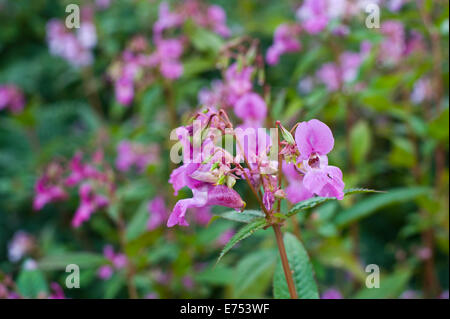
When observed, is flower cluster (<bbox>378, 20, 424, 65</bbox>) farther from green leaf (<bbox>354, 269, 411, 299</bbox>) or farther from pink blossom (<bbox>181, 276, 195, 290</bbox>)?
pink blossom (<bbox>181, 276, 195, 290</bbox>)

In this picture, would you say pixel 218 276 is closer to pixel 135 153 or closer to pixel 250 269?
pixel 250 269

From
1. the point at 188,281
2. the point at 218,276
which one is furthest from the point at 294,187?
the point at 188,281

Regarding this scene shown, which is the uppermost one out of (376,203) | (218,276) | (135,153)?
(135,153)

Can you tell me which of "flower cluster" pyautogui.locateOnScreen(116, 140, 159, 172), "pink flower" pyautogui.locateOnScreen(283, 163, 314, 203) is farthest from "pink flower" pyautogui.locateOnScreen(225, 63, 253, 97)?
"flower cluster" pyautogui.locateOnScreen(116, 140, 159, 172)

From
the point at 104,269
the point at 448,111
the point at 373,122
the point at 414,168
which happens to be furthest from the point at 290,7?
the point at 104,269

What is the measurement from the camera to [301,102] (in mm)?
1507

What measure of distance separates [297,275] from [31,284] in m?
0.77

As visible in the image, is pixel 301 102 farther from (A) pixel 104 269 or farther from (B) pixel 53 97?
(B) pixel 53 97

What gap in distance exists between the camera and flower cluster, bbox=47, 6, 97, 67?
253cm

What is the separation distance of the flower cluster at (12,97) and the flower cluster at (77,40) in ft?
1.19

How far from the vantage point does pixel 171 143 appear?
70.6 inches

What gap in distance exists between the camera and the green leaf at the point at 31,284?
1.18 meters

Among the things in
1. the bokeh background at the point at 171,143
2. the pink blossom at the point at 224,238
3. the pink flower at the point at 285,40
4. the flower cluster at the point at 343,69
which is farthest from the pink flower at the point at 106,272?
the flower cluster at the point at 343,69
